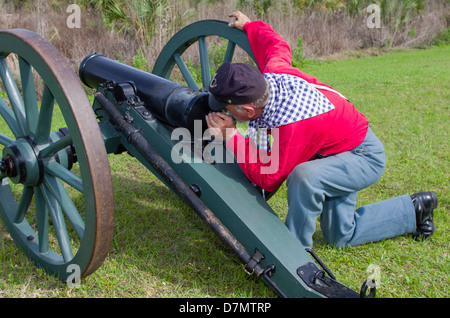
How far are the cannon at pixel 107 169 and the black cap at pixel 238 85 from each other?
1.19 ft

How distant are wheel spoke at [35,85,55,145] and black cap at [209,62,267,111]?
89 centimetres

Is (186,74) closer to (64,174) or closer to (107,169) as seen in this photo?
(64,174)

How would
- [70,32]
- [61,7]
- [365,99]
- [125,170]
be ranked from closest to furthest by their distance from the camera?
[125,170] → [365,99] → [70,32] → [61,7]

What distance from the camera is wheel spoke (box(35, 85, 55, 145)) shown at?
244 centimetres

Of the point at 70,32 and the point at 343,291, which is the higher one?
the point at 70,32

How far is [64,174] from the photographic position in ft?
8.22

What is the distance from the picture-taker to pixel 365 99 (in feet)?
26.1

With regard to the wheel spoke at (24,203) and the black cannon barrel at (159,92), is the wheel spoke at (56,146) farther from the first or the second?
the black cannon barrel at (159,92)

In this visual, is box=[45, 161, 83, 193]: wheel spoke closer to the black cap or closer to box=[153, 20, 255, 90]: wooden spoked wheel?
the black cap

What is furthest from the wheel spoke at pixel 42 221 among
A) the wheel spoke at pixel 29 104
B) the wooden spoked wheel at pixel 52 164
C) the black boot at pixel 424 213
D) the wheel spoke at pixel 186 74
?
the black boot at pixel 424 213

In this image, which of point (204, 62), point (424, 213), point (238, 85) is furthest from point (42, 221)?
point (424, 213)

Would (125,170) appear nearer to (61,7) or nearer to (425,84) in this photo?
(425,84)
